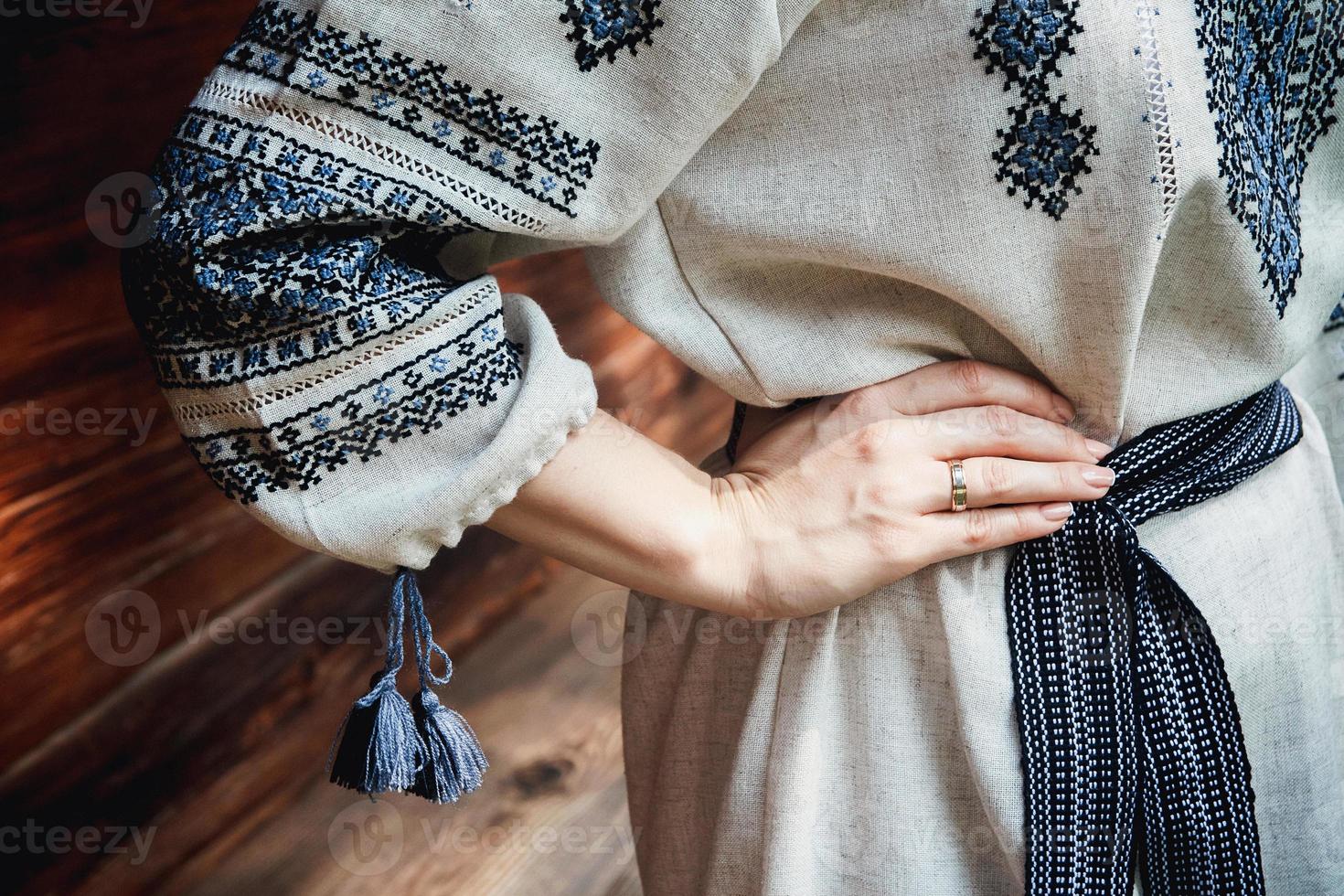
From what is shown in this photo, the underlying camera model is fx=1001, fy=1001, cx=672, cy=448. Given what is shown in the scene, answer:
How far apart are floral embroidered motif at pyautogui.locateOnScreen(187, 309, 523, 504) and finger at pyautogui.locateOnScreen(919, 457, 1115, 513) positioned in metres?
0.28

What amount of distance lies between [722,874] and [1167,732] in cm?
31

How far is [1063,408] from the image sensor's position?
64 cm

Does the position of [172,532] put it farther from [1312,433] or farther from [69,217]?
[1312,433]

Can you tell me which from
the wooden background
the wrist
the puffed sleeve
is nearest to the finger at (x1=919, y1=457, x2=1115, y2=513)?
the wrist

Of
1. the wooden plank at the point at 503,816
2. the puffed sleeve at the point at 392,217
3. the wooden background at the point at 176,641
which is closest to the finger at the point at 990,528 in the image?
the puffed sleeve at the point at 392,217

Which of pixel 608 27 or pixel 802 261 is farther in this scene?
pixel 802 261

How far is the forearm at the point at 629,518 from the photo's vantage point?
590 millimetres

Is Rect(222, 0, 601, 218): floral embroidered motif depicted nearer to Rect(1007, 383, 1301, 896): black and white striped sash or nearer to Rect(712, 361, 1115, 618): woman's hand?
Rect(712, 361, 1115, 618): woman's hand

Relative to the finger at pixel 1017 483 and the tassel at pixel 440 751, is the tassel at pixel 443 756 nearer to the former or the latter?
the tassel at pixel 440 751

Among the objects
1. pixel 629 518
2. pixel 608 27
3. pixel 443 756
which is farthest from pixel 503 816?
pixel 608 27

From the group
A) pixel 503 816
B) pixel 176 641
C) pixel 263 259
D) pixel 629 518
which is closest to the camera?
pixel 263 259

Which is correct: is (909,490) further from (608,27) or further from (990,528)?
(608,27)

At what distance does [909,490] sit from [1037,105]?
24 cm

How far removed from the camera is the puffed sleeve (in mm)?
485
